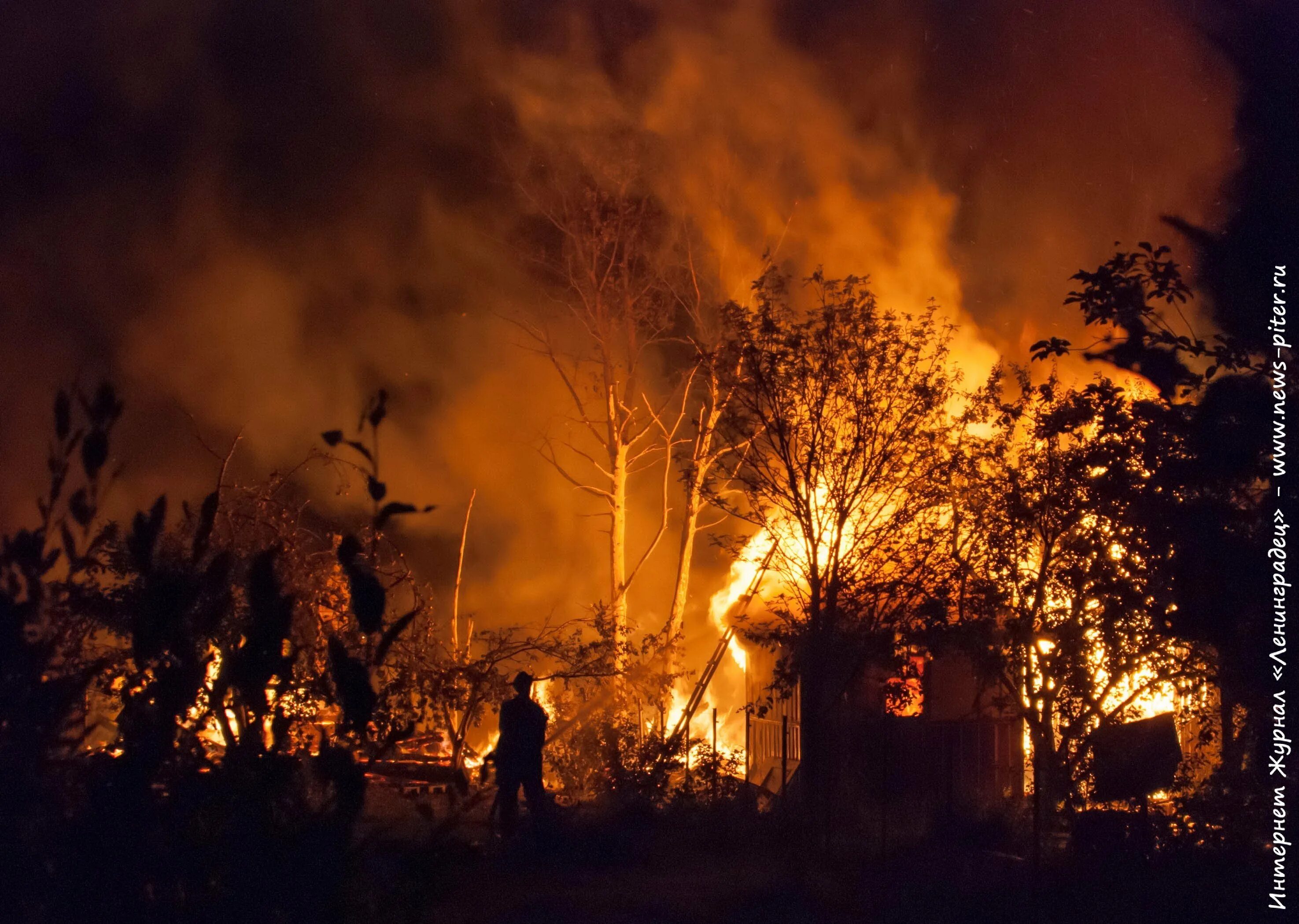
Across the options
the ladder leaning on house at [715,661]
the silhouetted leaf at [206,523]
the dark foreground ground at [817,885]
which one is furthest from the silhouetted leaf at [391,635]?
the ladder leaning on house at [715,661]

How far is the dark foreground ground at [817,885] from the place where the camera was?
872 cm

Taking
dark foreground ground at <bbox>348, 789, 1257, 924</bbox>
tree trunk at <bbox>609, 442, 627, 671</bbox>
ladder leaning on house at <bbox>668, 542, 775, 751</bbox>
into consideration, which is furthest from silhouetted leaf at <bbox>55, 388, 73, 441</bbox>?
tree trunk at <bbox>609, 442, 627, 671</bbox>

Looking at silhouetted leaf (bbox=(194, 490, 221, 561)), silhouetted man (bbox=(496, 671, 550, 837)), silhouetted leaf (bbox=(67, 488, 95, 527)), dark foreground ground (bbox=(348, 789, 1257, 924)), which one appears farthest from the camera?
silhouetted man (bbox=(496, 671, 550, 837))

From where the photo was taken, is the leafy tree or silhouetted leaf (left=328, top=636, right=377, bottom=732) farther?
the leafy tree

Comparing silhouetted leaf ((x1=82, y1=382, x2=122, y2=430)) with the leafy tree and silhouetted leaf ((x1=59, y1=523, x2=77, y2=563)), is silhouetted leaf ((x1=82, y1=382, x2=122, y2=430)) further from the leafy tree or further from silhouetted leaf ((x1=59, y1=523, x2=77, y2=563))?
the leafy tree

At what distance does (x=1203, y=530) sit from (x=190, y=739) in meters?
7.96

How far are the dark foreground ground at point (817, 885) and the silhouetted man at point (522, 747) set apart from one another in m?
0.45

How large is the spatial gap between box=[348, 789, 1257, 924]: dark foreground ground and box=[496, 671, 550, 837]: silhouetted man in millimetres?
455

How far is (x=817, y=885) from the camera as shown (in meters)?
9.79

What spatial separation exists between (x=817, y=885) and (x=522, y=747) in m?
3.11

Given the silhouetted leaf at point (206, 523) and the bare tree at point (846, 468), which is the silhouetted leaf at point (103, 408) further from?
the bare tree at point (846, 468)

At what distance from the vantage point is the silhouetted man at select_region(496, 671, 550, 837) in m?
10.3

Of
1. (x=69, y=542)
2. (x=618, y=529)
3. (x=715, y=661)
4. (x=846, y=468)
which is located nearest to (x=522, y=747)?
(x=846, y=468)

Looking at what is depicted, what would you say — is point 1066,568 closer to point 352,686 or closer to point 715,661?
point 715,661
